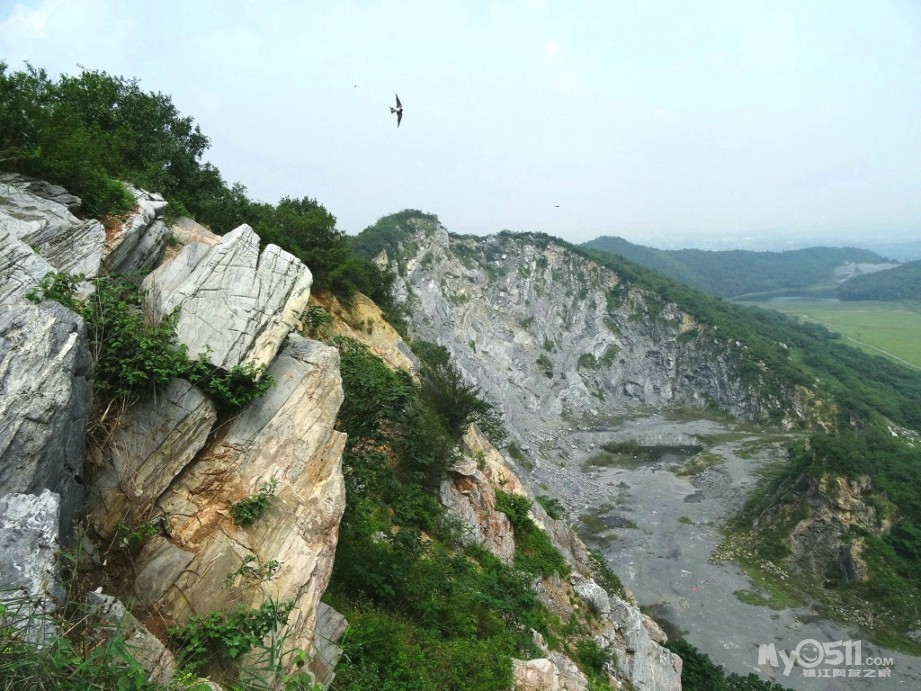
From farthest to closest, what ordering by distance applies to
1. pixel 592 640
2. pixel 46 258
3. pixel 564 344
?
pixel 564 344 → pixel 592 640 → pixel 46 258

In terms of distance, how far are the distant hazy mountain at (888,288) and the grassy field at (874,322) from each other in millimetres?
9777

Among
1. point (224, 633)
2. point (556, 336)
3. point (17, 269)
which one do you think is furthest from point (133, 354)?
point (556, 336)

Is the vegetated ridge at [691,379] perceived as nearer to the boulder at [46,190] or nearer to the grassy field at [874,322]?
the grassy field at [874,322]

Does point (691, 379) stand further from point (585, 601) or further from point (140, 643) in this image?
point (140, 643)

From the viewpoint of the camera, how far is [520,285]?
82.6 metres

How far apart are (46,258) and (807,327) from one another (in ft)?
466

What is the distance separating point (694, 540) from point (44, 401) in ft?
136

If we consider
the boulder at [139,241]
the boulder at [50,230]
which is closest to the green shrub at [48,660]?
the boulder at [50,230]

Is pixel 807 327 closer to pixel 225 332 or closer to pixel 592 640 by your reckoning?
pixel 592 640

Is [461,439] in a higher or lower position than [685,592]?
higher

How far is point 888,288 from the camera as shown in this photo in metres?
187

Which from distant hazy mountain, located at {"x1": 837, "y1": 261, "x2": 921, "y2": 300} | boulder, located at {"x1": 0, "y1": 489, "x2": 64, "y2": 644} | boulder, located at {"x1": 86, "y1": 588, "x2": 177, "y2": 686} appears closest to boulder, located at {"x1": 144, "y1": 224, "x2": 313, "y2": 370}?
boulder, located at {"x1": 0, "y1": 489, "x2": 64, "y2": 644}

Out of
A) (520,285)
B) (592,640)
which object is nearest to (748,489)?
(592,640)

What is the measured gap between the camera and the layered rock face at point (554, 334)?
66.0 meters
